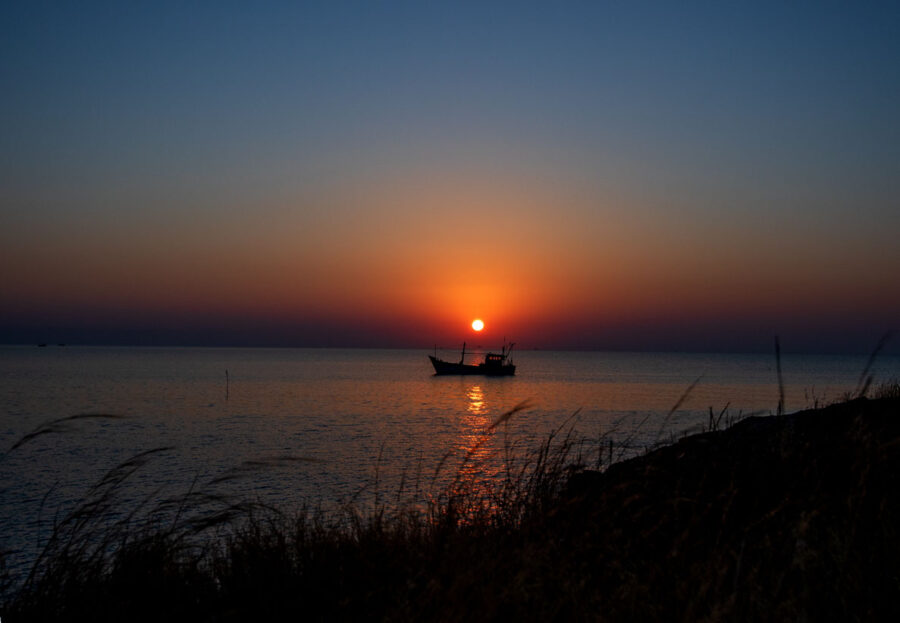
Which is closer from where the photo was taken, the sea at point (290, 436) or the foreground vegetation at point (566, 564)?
the foreground vegetation at point (566, 564)

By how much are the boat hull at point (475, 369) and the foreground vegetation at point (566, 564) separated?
104890 millimetres

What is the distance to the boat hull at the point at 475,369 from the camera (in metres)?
111

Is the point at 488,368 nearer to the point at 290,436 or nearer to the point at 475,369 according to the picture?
the point at 475,369

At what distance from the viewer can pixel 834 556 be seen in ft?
13.3

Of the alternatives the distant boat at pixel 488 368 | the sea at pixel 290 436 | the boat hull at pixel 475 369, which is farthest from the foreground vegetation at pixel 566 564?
the boat hull at pixel 475 369

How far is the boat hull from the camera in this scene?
11100 centimetres

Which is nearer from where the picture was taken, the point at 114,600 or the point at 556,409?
the point at 114,600

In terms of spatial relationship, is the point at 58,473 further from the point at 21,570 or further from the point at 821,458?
the point at 821,458

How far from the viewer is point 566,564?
4066 mm

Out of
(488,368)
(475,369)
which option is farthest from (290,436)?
(475,369)

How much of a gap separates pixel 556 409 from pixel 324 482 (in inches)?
1468

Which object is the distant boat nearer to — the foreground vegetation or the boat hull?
the boat hull

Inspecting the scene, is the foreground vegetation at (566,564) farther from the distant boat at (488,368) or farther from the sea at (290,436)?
the distant boat at (488,368)

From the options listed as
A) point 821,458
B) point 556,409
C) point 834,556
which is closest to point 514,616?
point 834,556
